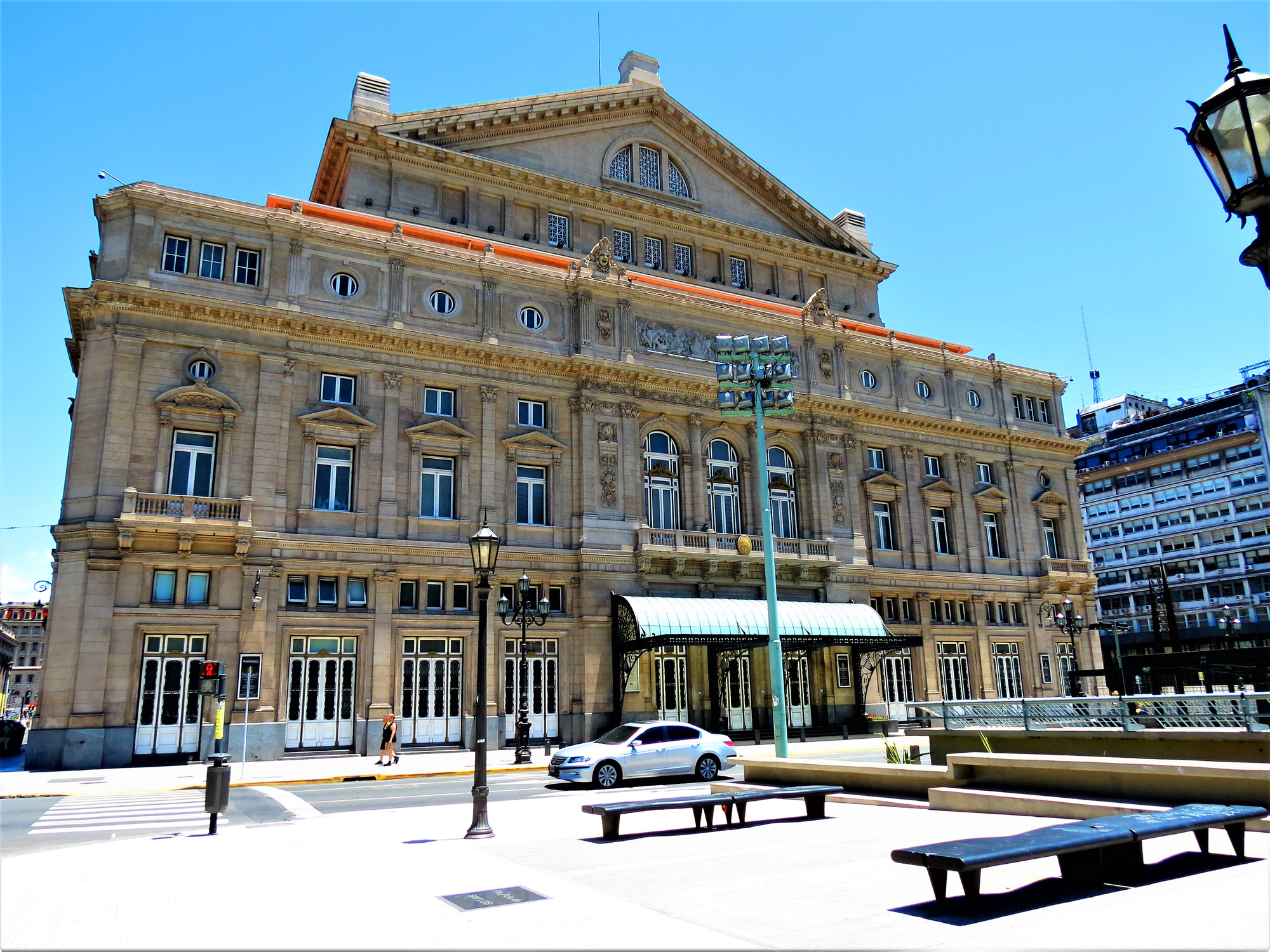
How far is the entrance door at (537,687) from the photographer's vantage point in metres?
34.9

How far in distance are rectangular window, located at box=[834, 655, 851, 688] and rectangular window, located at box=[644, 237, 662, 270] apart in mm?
21596

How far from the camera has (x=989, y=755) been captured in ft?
46.7

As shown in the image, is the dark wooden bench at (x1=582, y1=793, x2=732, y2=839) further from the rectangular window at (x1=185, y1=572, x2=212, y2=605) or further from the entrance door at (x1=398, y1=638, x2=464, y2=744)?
the rectangular window at (x1=185, y1=572, x2=212, y2=605)

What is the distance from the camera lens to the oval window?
35.3 m

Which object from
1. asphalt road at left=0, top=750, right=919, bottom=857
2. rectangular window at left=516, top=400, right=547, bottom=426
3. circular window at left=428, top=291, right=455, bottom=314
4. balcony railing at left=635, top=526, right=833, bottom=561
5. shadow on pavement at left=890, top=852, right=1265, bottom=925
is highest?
circular window at left=428, top=291, right=455, bottom=314

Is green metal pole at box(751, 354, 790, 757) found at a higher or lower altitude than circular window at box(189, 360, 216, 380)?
lower

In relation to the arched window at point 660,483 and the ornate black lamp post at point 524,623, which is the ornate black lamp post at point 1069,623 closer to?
the arched window at point 660,483

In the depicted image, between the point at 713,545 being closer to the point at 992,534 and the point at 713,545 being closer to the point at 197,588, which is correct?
the point at 992,534

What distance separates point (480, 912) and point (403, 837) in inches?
245

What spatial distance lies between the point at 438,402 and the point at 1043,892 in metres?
31.0

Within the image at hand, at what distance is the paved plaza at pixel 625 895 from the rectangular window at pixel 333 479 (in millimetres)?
20658

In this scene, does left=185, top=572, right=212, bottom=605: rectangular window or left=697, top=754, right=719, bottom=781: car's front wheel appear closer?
left=697, top=754, right=719, bottom=781: car's front wheel

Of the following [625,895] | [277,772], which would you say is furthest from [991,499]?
[625,895]

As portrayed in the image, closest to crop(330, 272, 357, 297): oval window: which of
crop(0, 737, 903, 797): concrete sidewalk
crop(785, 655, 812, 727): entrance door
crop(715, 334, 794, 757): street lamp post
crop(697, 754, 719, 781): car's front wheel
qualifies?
crop(715, 334, 794, 757): street lamp post
